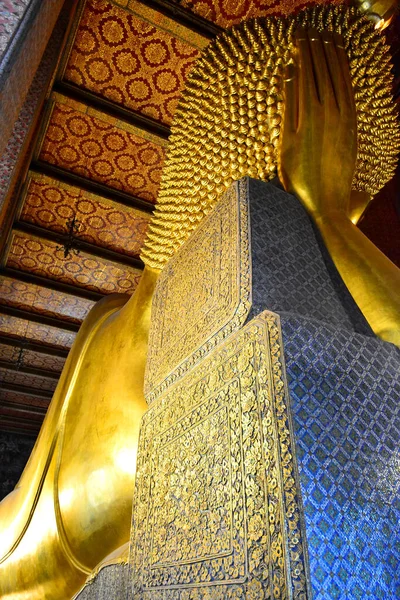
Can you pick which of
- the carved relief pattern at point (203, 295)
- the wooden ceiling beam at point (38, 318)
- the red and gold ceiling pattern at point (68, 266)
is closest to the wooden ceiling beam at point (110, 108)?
the red and gold ceiling pattern at point (68, 266)

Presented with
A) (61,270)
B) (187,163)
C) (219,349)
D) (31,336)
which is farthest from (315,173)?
(31,336)

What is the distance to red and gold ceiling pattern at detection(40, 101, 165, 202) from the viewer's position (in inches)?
123

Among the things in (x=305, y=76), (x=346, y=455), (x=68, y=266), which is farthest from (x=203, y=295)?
(x=68, y=266)

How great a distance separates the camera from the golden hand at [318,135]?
1534 millimetres

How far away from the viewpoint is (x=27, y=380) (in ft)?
22.5

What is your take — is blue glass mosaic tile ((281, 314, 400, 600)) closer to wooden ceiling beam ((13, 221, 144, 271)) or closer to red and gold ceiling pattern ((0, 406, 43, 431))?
wooden ceiling beam ((13, 221, 144, 271))

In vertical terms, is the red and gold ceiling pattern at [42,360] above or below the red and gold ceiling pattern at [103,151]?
above

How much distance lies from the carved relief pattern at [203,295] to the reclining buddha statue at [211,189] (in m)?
0.18

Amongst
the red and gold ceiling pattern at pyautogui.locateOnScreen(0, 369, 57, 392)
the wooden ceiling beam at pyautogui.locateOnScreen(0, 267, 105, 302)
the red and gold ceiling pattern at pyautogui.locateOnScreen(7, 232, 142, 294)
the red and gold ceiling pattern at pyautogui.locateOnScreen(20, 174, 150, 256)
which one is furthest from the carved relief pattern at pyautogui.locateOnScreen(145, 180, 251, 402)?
the red and gold ceiling pattern at pyautogui.locateOnScreen(0, 369, 57, 392)

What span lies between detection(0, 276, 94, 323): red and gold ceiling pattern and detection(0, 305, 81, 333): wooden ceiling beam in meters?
0.06

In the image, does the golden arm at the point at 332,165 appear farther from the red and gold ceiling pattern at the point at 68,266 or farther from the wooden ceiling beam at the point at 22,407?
the wooden ceiling beam at the point at 22,407

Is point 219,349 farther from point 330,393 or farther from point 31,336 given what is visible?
point 31,336

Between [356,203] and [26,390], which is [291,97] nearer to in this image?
[356,203]

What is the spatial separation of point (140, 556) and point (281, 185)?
1273 mm
